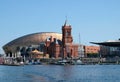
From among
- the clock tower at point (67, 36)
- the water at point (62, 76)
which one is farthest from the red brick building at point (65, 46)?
the water at point (62, 76)

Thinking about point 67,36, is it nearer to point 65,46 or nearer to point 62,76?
point 65,46

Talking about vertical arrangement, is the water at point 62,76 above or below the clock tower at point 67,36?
below

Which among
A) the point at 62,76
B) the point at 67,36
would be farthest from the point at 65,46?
the point at 62,76

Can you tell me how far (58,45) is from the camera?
594 ft

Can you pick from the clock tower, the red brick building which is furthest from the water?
the red brick building

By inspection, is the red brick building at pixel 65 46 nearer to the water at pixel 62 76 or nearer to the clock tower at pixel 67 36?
the clock tower at pixel 67 36

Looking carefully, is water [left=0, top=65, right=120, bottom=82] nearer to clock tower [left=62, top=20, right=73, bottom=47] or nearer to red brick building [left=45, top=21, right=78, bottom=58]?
clock tower [left=62, top=20, right=73, bottom=47]

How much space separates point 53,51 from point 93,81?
5577 inches

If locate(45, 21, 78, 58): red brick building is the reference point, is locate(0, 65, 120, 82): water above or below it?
below

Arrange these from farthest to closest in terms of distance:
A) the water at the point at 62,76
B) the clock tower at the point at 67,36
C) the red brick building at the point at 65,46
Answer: the red brick building at the point at 65,46 → the clock tower at the point at 67,36 → the water at the point at 62,76

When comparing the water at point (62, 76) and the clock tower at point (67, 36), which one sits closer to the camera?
the water at point (62, 76)

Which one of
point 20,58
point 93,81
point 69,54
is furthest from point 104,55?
point 93,81

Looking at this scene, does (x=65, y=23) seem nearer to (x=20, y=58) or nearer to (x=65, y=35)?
(x=65, y=35)

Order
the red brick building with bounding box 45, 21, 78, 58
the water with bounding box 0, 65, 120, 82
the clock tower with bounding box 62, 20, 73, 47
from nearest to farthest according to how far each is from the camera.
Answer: the water with bounding box 0, 65, 120, 82
the clock tower with bounding box 62, 20, 73, 47
the red brick building with bounding box 45, 21, 78, 58
